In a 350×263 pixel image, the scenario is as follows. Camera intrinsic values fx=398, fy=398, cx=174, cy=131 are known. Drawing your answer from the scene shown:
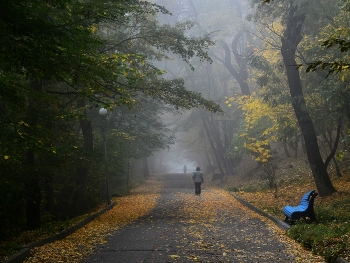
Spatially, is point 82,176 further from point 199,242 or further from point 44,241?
point 199,242

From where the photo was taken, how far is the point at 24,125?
10.4 m

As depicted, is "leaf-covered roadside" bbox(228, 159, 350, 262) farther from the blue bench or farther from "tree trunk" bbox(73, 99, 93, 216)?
"tree trunk" bbox(73, 99, 93, 216)

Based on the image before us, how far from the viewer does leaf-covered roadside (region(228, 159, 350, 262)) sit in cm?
774

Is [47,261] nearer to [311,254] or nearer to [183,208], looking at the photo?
[311,254]

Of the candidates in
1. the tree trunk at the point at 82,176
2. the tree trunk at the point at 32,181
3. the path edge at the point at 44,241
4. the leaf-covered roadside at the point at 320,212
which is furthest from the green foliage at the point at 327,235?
the tree trunk at the point at 82,176

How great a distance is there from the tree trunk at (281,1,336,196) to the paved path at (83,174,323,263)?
3418 mm

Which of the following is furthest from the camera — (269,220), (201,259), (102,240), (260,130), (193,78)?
(193,78)

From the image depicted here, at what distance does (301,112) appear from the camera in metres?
16.4

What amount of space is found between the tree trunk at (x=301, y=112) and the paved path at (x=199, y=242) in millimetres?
3418

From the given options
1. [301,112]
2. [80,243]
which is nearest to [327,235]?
[80,243]

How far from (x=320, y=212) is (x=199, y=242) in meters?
4.44

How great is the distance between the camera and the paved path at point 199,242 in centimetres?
788

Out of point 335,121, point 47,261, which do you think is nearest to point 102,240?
point 47,261

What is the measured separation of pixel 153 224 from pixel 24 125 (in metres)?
5.17
